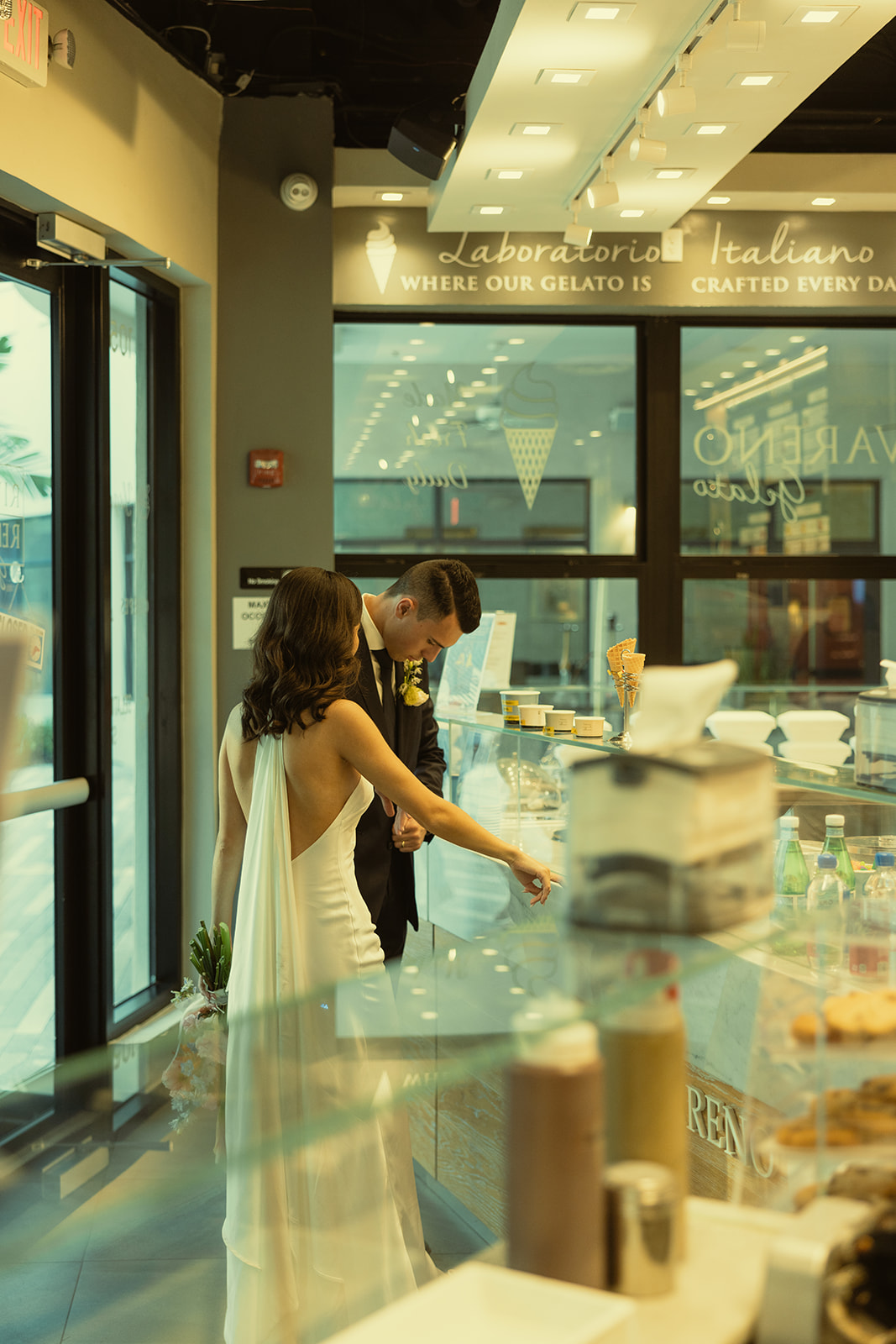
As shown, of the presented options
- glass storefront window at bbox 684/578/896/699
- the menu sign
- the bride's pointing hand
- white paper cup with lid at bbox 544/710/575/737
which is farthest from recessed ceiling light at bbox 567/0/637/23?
glass storefront window at bbox 684/578/896/699

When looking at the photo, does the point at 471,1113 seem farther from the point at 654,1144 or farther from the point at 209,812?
the point at 209,812

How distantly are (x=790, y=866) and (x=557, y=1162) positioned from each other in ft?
5.62

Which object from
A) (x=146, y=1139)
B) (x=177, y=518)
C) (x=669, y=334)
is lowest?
(x=146, y=1139)

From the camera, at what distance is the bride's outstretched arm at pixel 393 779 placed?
2332 millimetres

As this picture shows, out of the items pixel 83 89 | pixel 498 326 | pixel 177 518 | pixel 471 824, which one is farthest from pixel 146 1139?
pixel 498 326

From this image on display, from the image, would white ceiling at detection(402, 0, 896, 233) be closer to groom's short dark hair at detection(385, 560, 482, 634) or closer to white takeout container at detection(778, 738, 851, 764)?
groom's short dark hair at detection(385, 560, 482, 634)

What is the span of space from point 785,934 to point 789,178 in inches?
197

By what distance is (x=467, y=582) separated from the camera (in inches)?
117

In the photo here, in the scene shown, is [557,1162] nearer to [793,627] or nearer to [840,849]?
[840,849]

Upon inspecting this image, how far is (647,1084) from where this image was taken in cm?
96

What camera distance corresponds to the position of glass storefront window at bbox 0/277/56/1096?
381 centimetres

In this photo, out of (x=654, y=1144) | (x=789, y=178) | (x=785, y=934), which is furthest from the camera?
(x=789, y=178)

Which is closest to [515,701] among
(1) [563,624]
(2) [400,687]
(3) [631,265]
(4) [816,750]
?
(2) [400,687]

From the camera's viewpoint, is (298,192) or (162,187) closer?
(162,187)
